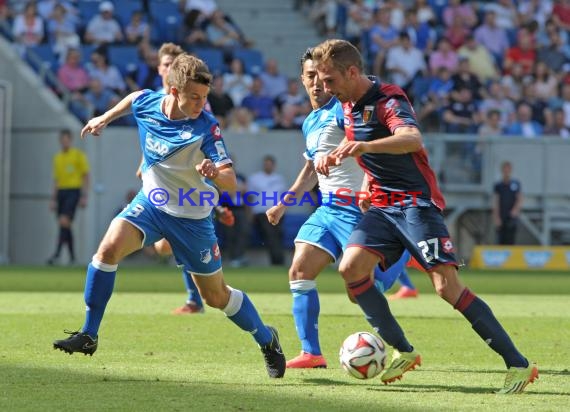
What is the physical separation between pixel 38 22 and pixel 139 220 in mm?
15679

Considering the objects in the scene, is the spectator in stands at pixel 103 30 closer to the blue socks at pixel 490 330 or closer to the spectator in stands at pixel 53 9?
the spectator in stands at pixel 53 9

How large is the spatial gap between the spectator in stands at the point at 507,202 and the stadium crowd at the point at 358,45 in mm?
1295

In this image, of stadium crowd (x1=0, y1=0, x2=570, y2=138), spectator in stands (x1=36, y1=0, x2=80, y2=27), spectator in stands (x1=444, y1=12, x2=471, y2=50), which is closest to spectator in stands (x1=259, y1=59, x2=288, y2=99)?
stadium crowd (x1=0, y1=0, x2=570, y2=138)

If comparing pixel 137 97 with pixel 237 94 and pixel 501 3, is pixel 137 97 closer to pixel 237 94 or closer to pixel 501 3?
pixel 237 94

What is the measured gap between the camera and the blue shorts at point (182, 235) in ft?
26.9

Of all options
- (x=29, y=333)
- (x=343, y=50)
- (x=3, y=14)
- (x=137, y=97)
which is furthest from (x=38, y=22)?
(x=343, y=50)

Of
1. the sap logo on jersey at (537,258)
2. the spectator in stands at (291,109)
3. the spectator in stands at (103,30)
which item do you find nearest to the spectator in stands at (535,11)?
the sap logo on jersey at (537,258)

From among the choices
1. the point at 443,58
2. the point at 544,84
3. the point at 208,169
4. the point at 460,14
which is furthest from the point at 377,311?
the point at 460,14

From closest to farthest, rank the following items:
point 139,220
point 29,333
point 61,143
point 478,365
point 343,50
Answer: point 343,50 → point 139,220 → point 478,365 → point 29,333 → point 61,143

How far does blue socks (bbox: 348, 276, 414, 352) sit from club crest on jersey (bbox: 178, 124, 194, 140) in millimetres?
1543

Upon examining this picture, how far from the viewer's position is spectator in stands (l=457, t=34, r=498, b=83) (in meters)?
24.9

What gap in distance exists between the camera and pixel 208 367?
27.8 ft

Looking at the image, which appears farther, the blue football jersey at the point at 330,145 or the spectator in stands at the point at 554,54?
the spectator in stands at the point at 554,54

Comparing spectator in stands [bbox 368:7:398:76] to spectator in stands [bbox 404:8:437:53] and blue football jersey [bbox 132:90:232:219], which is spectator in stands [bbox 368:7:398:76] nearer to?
spectator in stands [bbox 404:8:437:53]
